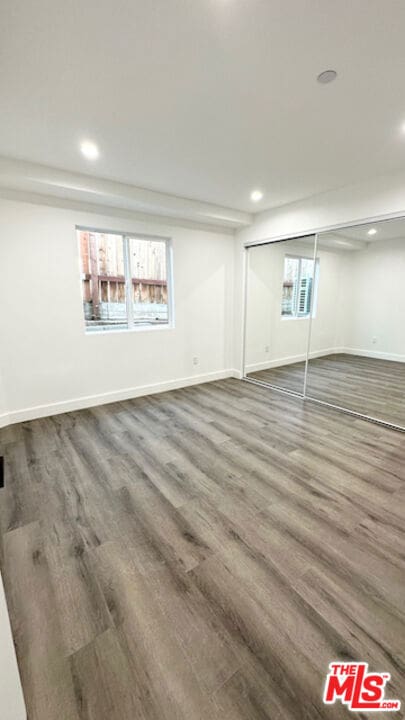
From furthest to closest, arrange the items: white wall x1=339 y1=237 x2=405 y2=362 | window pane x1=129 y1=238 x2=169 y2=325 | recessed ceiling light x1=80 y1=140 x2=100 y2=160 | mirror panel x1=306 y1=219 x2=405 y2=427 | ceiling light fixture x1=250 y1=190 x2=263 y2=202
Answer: white wall x1=339 y1=237 x2=405 y2=362
mirror panel x1=306 y1=219 x2=405 y2=427
window pane x1=129 y1=238 x2=169 y2=325
ceiling light fixture x1=250 y1=190 x2=263 y2=202
recessed ceiling light x1=80 y1=140 x2=100 y2=160

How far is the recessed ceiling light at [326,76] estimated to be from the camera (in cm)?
162

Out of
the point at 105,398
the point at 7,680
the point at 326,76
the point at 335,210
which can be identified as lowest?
the point at 105,398

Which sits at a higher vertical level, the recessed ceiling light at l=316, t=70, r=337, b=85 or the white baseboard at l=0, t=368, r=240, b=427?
the recessed ceiling light at l=316, t=70, r=337, b=85

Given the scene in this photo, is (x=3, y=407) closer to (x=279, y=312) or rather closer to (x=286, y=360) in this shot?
(x=279, y=312)

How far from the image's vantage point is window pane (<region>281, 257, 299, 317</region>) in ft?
16.4

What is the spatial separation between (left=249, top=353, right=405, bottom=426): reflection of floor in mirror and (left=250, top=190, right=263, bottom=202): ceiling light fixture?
8.99 ft

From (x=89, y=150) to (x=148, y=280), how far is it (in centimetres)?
177

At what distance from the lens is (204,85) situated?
1.74 m

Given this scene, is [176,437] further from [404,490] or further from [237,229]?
[237,229]

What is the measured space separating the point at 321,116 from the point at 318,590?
2.94 meters

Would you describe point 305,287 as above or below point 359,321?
above

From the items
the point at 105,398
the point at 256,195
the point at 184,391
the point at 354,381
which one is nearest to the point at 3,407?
the point at 105,398

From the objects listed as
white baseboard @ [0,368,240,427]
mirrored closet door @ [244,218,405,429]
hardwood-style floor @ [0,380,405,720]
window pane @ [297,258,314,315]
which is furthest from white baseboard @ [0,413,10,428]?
window pane @ [297,258,314,315]

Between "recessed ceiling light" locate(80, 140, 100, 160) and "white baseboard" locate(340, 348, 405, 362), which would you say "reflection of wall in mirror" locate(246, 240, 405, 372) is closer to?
"white baseboard" locate(340, 348, 405, 362)
